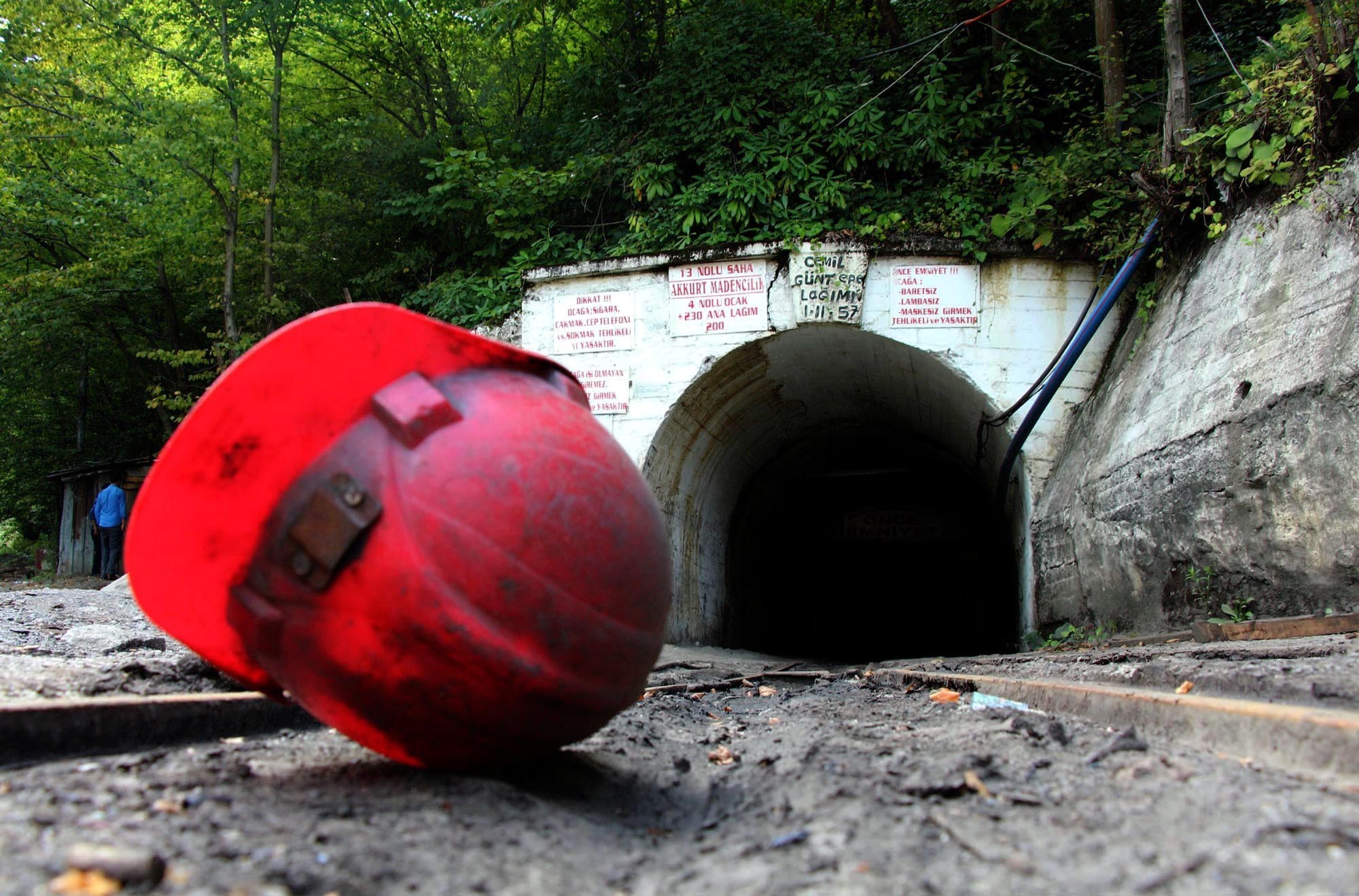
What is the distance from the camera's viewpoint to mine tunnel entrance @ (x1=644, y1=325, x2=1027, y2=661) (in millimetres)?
9312

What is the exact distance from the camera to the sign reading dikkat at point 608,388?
902 centimetres

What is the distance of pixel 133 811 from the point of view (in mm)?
1869

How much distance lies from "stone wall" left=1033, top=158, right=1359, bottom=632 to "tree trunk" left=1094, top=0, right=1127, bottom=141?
238cm

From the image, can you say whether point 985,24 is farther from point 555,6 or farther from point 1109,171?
point 555,6

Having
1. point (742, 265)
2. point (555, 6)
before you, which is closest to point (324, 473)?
point (742, 265)

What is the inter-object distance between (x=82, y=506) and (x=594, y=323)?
11934 millimetres

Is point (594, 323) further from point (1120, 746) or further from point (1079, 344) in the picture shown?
point (1120, 746)

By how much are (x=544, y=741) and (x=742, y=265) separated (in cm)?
707

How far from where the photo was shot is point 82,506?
16.1m

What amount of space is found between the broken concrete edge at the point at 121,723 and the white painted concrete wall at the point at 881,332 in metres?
4.95

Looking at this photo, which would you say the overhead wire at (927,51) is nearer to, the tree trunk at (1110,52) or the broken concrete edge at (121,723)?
the tree trunk at (1110,52)

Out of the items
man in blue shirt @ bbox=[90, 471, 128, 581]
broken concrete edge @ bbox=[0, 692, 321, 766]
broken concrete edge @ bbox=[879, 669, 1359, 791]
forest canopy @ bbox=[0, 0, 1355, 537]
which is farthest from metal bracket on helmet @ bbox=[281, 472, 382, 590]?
man in blue shirt @ bbox=[90, 471, 128, 581]

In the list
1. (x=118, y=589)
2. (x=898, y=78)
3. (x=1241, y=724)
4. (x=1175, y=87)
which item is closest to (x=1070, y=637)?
(x=1175, y=87)

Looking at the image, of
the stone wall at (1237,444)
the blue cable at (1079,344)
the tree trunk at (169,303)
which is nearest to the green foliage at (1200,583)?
the stone wall at (1237,444)
